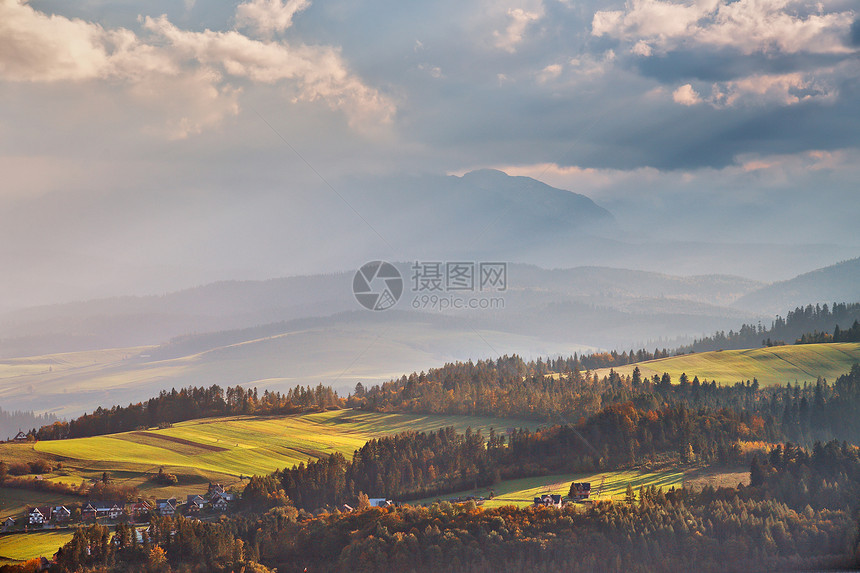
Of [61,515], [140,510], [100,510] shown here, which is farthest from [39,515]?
[140,510]

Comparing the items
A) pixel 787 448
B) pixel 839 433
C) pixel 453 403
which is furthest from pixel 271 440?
pixel 839 433

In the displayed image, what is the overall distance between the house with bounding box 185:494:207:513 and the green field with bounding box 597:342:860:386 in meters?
101

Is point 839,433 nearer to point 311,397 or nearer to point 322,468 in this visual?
point 322,468

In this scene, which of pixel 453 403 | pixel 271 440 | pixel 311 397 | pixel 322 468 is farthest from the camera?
pixel 311 397

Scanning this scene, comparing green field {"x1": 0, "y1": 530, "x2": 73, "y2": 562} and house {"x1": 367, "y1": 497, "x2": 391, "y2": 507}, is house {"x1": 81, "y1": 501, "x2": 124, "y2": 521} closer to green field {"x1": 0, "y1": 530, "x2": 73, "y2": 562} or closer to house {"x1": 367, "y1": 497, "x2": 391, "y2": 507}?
green field {"x1": 0, "y1": 530, "x2": 73, "y2": 562}

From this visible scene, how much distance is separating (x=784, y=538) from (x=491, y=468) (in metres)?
37.2

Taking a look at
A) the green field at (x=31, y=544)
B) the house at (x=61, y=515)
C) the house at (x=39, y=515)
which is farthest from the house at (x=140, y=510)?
the house at (x=39, y=515)

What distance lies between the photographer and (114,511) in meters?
90.2

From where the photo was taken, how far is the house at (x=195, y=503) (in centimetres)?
9206

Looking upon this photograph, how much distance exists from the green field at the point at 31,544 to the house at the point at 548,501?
4794 centimetres

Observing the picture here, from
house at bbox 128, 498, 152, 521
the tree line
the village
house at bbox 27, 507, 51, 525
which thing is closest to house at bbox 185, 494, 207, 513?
the village

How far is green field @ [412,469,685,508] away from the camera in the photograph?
8869cm

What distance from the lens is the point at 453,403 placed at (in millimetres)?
151625

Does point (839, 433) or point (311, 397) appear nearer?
point (839, 433)
